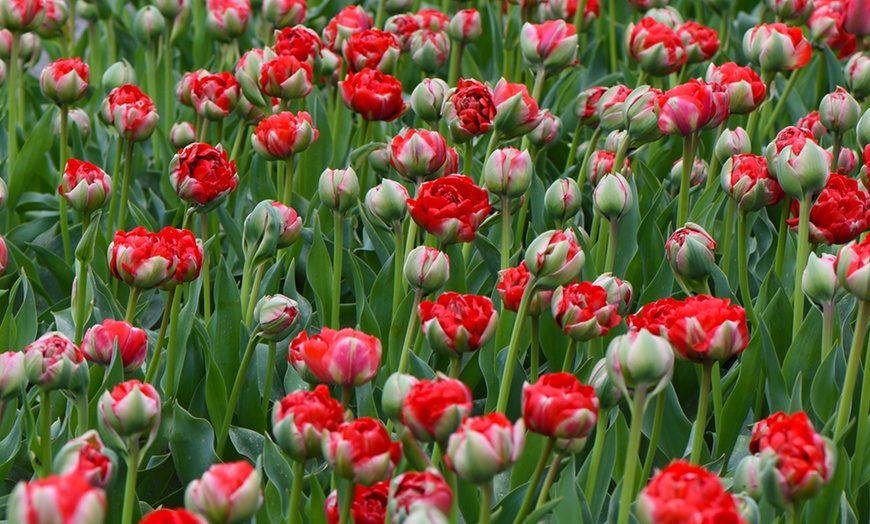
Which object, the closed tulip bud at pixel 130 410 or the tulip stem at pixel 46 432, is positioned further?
the tulip stem at pixel 46 432

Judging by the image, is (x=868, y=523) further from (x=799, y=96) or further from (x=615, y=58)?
(x=615, y=58)

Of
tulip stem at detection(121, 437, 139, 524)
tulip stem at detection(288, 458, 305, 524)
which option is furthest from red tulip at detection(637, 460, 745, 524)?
tulip stem at detection(121, 437, 139, 524)

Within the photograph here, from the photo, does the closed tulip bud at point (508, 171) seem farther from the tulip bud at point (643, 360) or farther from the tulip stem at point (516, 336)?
the tulip bud at point (643, 360)

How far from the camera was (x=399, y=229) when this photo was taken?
4.58ft

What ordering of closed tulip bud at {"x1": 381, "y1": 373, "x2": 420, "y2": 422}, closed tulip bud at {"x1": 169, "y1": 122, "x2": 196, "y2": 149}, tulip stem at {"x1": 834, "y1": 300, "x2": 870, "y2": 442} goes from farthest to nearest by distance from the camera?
closed tulip bud at {"x1": 169, "y1": 122, "x2": 196, "y2": 149} < tulip stem at {"x1": 834, "y1": 300, "x2": 870, "y2": 442} < closed tulip bud at {"x1": 381, "y1": 373, "x2": 420, "y2": 422}

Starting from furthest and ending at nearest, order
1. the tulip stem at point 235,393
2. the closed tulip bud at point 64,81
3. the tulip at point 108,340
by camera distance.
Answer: the closed tulip bud at point 64,81
the tulip stem at point 235,393
the tulip at point 108,340

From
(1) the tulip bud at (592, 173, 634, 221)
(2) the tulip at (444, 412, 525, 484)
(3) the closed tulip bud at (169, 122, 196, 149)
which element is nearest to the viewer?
(2) the tulip at (444, 412, 525, 484)

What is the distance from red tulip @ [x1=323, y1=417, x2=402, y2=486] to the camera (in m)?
0.88

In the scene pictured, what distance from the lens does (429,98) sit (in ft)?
5.27

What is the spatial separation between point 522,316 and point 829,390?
1.36ft

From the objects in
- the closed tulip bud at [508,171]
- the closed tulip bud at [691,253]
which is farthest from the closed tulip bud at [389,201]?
the closed tulip bud at [691,253]

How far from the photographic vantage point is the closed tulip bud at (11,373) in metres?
1.06

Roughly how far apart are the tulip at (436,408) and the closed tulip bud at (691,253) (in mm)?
513

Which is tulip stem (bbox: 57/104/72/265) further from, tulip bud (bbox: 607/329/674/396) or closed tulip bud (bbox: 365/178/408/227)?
tulip bud (bbox: 607/329/674/396)
